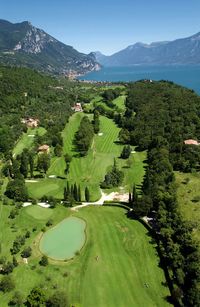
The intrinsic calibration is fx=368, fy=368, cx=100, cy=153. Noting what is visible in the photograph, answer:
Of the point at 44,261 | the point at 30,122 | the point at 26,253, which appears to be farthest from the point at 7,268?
the point at 30,122

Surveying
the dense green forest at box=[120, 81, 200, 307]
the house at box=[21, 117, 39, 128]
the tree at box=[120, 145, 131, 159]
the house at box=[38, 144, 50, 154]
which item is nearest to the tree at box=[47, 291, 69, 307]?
the dense green forest at box=[120, 81, 200, 307]

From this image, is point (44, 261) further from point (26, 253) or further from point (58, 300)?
point (58, 300)

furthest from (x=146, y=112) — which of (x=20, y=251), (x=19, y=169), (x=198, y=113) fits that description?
(x=20, y=251)

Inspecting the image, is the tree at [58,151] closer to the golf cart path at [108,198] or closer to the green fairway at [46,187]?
the green fairway at [46,187]

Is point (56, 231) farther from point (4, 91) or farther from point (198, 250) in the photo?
point (4, 91)

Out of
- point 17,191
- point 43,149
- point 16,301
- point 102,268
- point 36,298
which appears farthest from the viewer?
point 43,149
